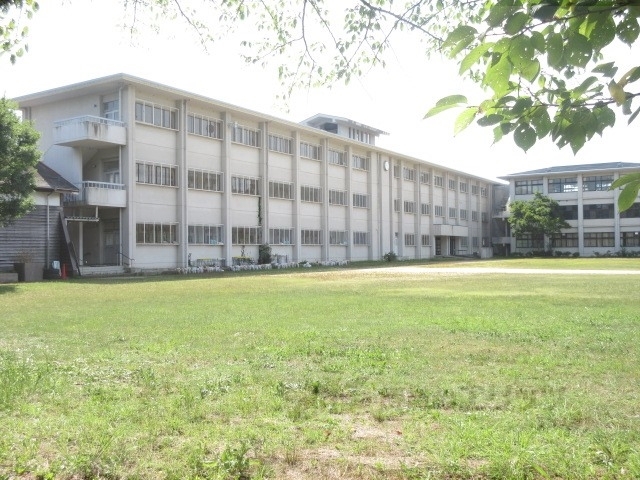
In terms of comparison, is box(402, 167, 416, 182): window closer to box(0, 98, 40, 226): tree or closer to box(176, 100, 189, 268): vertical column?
box(176, 100, 189, 268): vertical column

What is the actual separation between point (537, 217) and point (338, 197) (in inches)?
1264

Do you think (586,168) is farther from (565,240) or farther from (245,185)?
(245,185)

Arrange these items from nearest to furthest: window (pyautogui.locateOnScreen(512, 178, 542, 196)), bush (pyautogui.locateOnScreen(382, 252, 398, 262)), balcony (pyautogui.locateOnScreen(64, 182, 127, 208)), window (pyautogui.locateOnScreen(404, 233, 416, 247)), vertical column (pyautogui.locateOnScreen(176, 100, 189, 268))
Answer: balcony (pyautogui.locateOnScreen(64, 182, 127, 208)) → vertical column (pyautogui.locateOnScreen(176, 100, 189, 268)) → bush (pyautogui.locateOnScreen(382, 252, 398, 262)) → window (pyautogui.locateOnScreen(404, 233, 416, 247)) → window (pyautogui.locateOnScreen(512, 178, 542, 196))

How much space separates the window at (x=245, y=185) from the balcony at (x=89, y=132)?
10.2m

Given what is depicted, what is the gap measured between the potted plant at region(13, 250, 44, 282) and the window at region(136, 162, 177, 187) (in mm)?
8301

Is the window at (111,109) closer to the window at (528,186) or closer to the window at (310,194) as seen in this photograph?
the window at (310,194)

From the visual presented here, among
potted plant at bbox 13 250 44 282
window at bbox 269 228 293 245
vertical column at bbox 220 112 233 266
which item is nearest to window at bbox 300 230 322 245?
window at bbox 269 228 293 245

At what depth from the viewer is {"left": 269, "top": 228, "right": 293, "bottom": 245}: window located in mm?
49188

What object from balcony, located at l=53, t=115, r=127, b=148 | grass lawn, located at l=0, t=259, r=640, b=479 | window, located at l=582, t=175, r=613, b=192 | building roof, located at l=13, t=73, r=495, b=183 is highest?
building roof, located at l=13, t=73, r=495, b=183

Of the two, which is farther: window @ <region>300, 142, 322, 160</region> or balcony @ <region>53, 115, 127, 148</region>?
window @ <region>300, 142, 322, 160</region>

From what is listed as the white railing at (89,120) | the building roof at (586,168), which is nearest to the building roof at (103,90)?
the white railing at (89,120)

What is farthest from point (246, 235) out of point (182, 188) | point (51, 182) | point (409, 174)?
point (409, 174)

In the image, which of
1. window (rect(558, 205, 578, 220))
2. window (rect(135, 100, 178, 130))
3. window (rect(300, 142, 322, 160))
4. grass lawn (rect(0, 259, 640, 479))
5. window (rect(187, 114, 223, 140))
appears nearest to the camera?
grass lawn (rect(0, 259, 640, 479))

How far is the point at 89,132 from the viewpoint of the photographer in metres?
35.2
